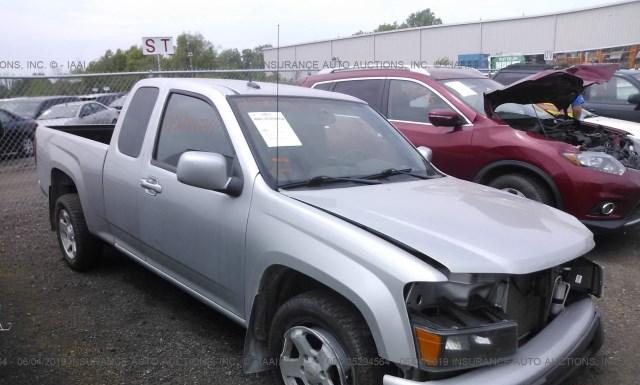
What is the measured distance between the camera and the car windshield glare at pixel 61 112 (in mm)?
11320

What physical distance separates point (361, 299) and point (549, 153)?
3.69m

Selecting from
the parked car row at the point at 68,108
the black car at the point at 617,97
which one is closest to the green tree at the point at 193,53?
the parked car row at the point at 68,108

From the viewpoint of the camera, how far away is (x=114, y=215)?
413 centimetres

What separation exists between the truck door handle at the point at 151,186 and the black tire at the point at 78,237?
1.34 metres

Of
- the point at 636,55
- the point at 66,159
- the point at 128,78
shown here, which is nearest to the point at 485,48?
the point at 636,55

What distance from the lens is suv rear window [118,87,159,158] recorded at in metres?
3.95

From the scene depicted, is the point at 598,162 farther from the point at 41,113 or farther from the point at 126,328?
the point at 41,113

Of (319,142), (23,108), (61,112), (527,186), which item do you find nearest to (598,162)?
(527,186)

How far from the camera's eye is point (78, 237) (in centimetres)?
469

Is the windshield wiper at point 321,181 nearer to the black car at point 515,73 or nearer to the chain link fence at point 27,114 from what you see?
the chain link fence at point 27,114

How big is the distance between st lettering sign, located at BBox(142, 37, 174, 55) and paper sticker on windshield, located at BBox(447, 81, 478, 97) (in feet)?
23.3

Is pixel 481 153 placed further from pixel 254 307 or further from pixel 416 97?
pixel 254 307

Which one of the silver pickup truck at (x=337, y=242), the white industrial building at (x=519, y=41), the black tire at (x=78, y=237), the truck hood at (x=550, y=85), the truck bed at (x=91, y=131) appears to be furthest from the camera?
the white industrial building at (x=519, y=41)

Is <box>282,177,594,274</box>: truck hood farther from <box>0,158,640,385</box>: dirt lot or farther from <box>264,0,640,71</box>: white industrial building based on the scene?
<box>264,0,640,71</box>: white industrial building
